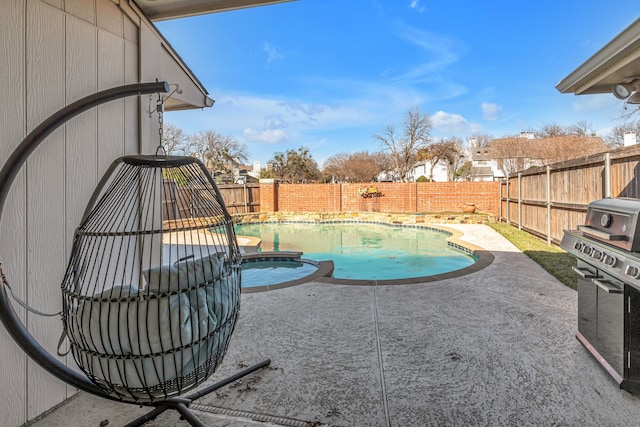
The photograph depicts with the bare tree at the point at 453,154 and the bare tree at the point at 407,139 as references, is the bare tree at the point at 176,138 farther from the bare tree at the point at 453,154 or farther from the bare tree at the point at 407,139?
the bare tree at the point at 453,154

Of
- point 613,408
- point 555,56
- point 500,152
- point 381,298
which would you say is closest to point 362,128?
point 500,152

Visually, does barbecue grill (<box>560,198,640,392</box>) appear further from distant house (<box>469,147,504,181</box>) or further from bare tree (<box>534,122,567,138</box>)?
distant house (<box>469,147,504,181</box>)

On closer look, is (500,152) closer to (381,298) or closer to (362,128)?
(362,128)

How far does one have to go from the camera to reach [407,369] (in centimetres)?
219

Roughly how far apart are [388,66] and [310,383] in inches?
697

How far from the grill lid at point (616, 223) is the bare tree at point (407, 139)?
79.1 feet

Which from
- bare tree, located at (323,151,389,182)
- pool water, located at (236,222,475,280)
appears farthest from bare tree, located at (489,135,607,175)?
bare tree, located at (323,151,389,182)

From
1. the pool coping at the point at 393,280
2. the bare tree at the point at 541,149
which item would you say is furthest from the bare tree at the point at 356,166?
the pool coping at the point at 393,280

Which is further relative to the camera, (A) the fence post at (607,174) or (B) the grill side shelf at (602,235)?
(A) the fence post at (607,174)

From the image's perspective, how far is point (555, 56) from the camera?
13836 mm

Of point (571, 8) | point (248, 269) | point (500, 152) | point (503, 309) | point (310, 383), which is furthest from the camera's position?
point (500, 152)

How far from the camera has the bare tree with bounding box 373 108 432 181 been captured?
2519cm

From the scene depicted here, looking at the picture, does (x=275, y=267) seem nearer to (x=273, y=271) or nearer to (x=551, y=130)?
(x=273, y=271)

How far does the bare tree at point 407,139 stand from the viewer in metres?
25.2
